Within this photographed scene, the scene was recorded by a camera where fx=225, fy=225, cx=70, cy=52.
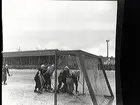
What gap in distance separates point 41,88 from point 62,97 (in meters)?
0.14

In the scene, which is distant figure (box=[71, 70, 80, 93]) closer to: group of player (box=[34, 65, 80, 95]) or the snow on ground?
group of player (box=[34, 65, 80, 95])

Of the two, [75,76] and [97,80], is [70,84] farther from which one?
[97,80]

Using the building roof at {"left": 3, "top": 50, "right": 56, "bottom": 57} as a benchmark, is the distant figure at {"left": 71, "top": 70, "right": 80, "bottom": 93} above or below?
below

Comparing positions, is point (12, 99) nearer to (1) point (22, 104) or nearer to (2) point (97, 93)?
(1) point (22, 104)

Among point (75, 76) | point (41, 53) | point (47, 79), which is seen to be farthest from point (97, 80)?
point (41, 53)

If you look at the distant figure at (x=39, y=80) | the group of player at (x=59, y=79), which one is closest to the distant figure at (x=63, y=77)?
the group of player at (x=59, y=79)

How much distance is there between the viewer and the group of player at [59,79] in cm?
129

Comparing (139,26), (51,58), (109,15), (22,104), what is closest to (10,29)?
(51,58)

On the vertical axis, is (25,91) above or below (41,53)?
below

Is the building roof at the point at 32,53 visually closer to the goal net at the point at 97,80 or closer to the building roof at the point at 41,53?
the building roof at the point at 41,53

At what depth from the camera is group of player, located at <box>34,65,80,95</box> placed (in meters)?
1.29

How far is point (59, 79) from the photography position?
133 centimetres

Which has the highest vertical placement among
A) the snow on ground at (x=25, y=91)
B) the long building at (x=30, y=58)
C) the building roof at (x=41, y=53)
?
the building roof at (x=41, y=53)

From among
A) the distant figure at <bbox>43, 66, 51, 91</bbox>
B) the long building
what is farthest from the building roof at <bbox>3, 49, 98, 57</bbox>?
the distant figure at <bbox>43, 66, 51, 91</bbox>
